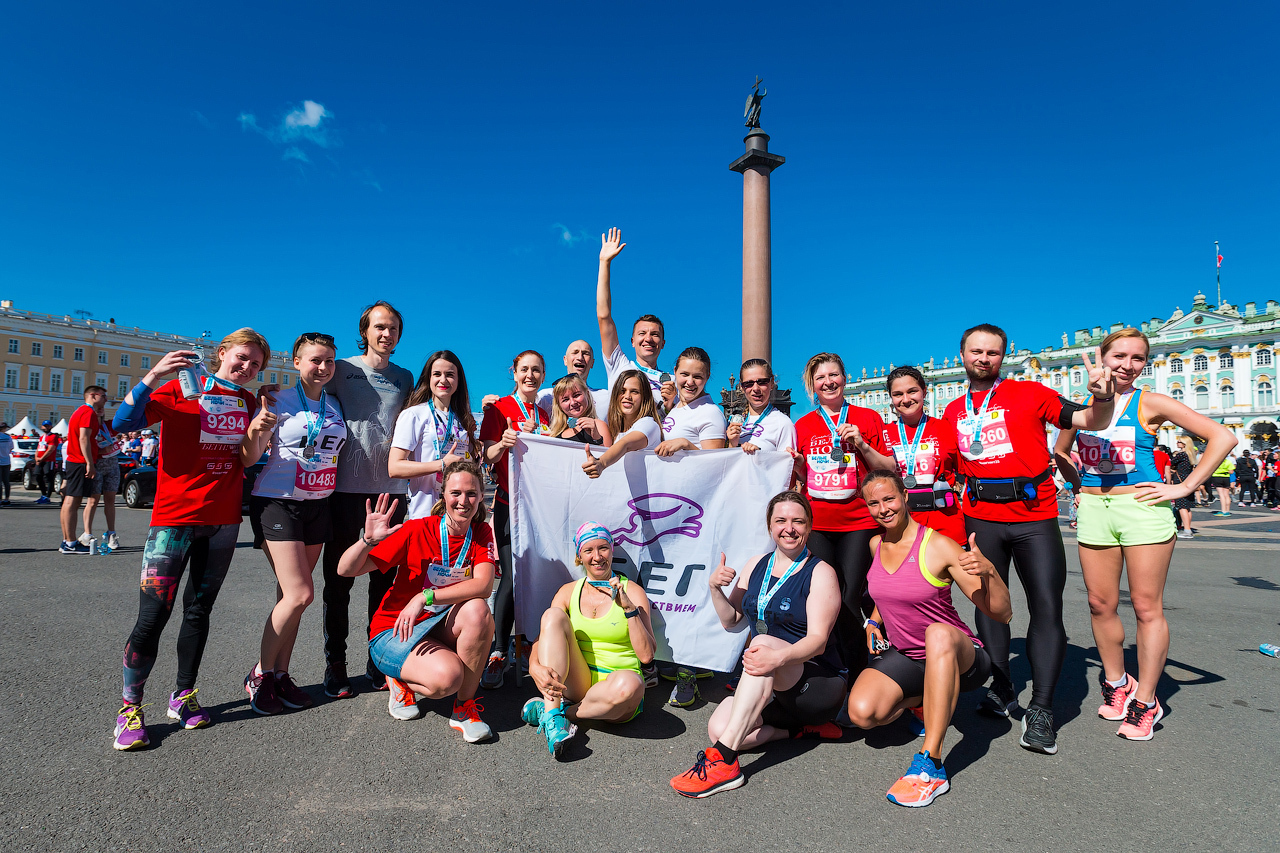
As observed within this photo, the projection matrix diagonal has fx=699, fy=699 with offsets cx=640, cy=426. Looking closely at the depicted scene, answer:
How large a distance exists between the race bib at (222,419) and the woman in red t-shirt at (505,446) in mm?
1347

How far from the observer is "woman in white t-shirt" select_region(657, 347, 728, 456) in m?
4.46

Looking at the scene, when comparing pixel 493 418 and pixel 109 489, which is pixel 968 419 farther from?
pixel 109 489

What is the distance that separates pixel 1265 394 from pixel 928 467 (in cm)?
8898

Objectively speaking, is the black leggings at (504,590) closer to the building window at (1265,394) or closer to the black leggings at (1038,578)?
the black leggings at (1038,578)

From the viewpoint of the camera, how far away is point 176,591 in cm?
338

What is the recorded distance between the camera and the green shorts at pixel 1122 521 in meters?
3.62

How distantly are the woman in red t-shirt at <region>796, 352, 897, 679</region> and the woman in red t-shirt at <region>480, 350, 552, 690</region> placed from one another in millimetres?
1779

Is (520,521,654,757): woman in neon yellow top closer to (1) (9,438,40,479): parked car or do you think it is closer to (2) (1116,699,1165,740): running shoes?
(2) (1116,699,1165,740): running shoes

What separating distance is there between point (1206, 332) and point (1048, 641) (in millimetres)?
91444

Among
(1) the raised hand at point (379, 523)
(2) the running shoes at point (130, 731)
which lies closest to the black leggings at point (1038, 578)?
(1) the raised hand at point (379, 523)

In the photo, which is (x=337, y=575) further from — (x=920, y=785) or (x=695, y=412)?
(x=920, y=785)

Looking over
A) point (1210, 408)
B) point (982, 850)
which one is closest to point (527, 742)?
point (982, 850)

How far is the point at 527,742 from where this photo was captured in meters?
3.42

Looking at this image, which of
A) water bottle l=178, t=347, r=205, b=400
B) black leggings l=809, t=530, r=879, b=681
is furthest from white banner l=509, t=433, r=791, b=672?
water bottle l=178, t=347, r=205, b=400
